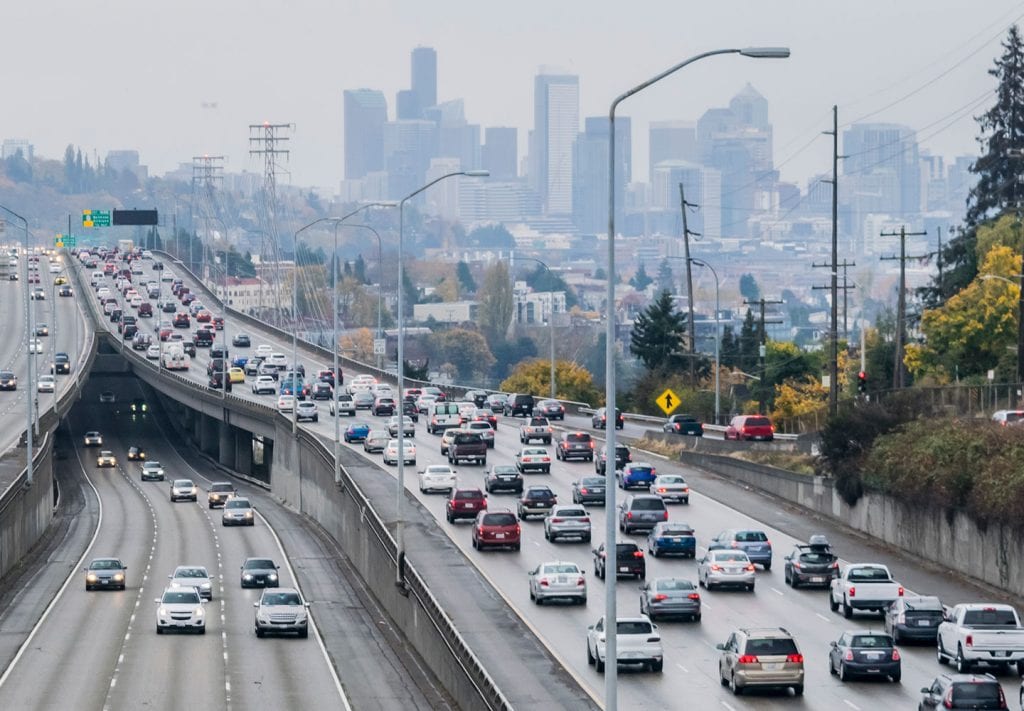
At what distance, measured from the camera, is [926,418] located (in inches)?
2653

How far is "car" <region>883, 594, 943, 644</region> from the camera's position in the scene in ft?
144

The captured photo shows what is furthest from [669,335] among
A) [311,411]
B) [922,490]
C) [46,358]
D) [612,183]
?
[612,183]

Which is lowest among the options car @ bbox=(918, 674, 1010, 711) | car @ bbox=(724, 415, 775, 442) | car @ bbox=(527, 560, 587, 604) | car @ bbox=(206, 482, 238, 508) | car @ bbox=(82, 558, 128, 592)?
car @ bbox=(206, 482, 238, 508)

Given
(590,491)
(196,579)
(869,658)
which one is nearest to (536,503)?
(590,491)

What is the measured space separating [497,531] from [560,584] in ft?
31.0

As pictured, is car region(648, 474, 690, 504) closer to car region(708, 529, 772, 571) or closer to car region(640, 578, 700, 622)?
car region(708, 529, 772, 571)

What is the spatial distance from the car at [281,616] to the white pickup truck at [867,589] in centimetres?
1430

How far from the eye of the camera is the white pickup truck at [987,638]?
39594 mm

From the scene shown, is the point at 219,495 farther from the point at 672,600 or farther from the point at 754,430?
the point at 672,600

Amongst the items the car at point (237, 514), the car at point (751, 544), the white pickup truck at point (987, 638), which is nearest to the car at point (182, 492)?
the car at point (237, 514)

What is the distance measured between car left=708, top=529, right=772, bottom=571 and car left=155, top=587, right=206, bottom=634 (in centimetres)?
1382

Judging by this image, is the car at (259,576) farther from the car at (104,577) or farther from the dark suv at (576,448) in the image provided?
the dark suv at (576,448)

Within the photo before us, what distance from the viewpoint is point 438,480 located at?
7575 centimetres

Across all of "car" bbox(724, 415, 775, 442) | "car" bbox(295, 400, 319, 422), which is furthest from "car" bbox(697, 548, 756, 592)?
"car" bbox(295, 400, 319, 422)
